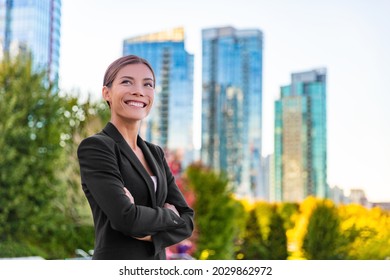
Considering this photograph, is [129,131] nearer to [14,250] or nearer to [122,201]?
[122,201]

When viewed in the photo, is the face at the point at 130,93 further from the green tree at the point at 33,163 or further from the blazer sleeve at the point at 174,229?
the green tree at the point at 33,163

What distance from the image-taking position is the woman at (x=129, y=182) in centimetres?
122

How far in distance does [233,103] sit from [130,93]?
7841mm

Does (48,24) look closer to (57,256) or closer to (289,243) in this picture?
(57,256)

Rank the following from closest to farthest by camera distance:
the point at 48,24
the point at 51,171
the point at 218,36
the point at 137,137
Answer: the point at 137,137, the point at 48,24, the point at 51,171, the point at 218,36

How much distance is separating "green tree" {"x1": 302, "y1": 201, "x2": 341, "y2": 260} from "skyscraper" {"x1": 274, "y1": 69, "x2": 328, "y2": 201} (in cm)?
17

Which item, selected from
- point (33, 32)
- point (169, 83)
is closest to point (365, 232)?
point (169, 83)

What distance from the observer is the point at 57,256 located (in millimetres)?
5695

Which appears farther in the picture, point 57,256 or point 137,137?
point 57,256

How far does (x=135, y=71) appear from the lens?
1332 mm

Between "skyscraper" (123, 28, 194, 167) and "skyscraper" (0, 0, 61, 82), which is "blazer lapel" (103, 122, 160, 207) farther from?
"skyscraper" (0, 0, 61, 82)

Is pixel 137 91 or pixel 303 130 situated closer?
pixel 137 91
